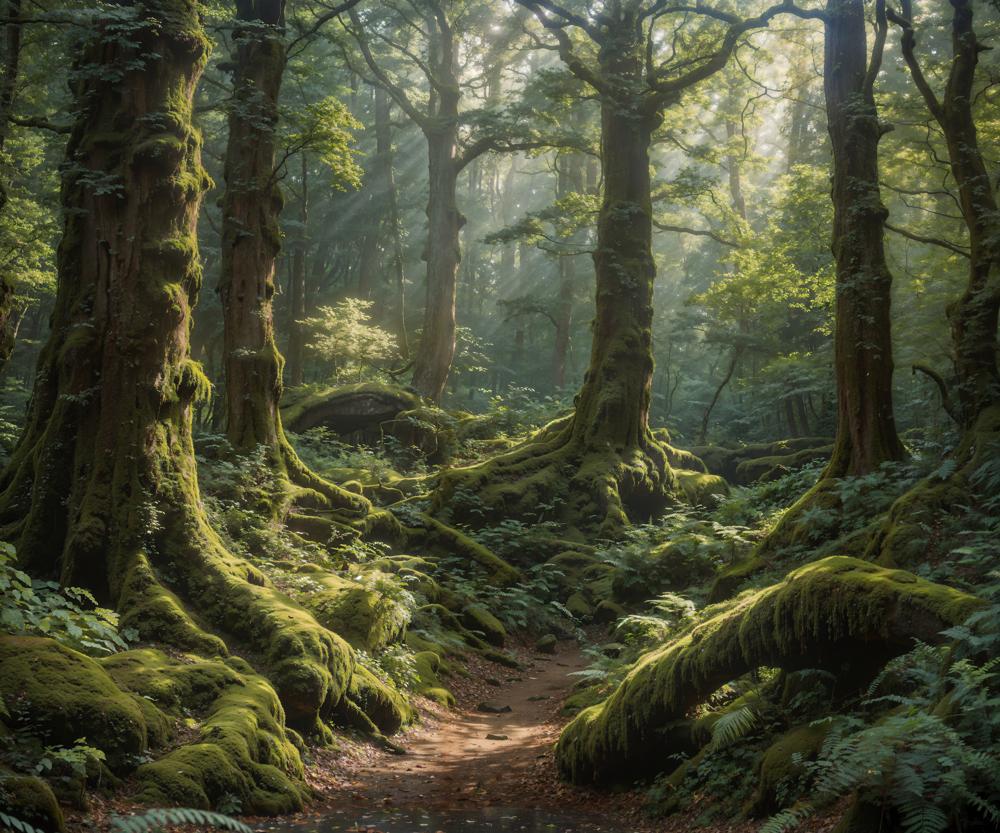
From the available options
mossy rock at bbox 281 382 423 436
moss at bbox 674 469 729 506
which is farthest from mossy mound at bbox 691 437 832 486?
mossy rock at bbox 281 382 423 436

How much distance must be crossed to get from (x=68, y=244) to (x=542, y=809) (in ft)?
24.0

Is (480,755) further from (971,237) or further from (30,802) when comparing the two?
(971,237)

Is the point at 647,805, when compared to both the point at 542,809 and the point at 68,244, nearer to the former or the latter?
the point at 542,809

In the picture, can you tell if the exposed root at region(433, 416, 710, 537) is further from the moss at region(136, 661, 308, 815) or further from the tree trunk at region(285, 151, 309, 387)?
the tree trunk at region(285, 151, 309, 387)

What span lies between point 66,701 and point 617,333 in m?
14.9

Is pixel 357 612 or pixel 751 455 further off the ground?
pixel 751 455

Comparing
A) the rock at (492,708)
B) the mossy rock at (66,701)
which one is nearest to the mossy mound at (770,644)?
the rock at (492,708)

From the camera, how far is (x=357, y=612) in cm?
886

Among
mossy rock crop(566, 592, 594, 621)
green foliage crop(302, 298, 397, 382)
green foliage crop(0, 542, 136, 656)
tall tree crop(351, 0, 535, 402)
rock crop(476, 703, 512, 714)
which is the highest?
tall tree crop(351, 0, 535, 402)

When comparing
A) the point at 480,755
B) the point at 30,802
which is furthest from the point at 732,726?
the point at 30,802

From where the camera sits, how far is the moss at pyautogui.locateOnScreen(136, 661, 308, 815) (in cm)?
496

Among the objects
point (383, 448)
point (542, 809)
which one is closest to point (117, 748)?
point (542, 809)

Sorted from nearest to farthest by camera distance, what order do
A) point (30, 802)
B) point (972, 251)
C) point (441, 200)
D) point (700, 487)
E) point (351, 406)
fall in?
point (30, 802) < point (972, 251) < point (700, 487) < point (351, 406) < point (441, 200)

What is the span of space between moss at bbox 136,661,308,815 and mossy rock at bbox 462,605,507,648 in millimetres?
6352
